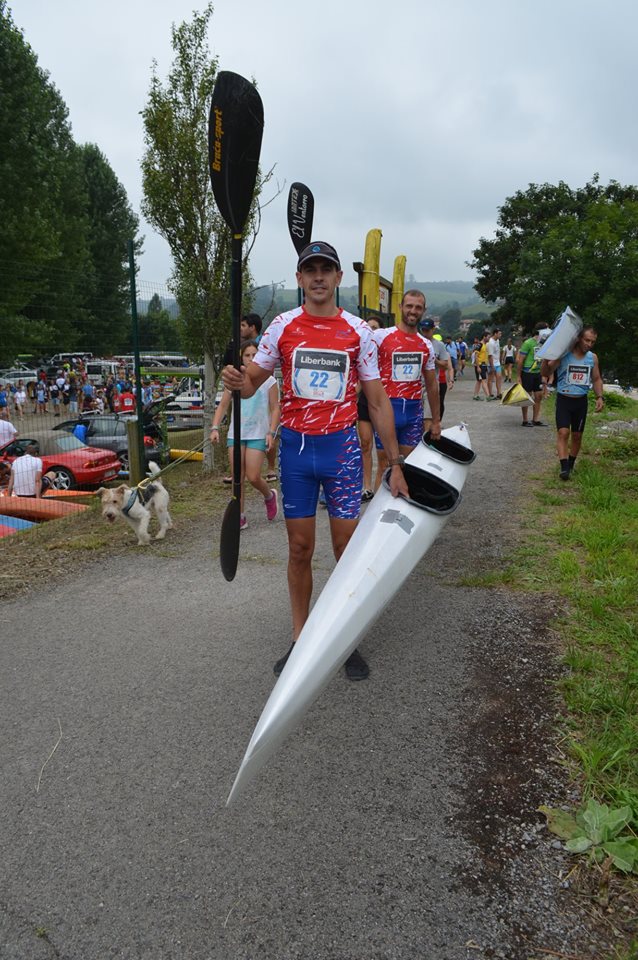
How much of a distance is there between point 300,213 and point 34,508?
242 inches

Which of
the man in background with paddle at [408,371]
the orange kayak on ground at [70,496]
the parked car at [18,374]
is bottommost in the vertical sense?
the orange kayak on ground at [70,496]

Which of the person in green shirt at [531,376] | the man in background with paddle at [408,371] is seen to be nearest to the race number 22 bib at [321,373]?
the man in background with paddle at [408,371]

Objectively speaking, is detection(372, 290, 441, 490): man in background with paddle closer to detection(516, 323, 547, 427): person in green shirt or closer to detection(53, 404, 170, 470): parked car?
detection(516, 323, 547, 427): person in green shirt

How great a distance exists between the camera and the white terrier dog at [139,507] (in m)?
6.12

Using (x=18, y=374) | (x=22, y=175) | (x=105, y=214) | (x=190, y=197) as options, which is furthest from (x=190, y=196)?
(x=105, y=214)

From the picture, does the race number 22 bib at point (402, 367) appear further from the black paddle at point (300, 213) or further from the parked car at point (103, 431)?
the parked car at point (103, 431)

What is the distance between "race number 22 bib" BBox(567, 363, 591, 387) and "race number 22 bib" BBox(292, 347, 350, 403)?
16.8 feet

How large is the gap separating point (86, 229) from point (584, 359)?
120ft

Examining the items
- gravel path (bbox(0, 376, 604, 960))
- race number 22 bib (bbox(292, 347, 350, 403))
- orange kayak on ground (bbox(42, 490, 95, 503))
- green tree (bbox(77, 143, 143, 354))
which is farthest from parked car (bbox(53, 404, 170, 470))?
green tree (bbox(77, 143, 143, 354))

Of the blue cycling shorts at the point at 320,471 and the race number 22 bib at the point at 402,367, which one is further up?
the race number 22 bib at the point at 402,367

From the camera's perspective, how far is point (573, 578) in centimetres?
467

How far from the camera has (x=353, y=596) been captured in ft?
9.55

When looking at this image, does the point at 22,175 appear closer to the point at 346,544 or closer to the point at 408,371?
the point at 408,371

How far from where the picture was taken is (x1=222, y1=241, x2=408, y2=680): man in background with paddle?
129 inches
